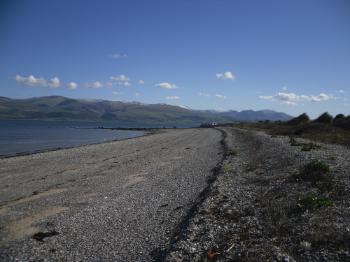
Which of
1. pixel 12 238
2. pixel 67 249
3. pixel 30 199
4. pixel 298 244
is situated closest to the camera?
pixel 298 244

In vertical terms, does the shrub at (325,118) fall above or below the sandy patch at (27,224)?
above

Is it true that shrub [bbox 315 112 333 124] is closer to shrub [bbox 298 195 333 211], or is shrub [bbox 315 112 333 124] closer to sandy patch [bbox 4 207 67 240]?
shrub [bbox 298 195 333 211]

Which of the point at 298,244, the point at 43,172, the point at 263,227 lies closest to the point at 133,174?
the point at 43,172

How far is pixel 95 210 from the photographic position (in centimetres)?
1642

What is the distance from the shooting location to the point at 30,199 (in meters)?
19.5

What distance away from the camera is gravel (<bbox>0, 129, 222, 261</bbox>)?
38.3 feet

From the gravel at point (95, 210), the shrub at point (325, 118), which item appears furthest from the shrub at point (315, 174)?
the shrub at point (325, 118)

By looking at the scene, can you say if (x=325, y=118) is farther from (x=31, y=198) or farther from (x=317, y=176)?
(x=31, y=198)

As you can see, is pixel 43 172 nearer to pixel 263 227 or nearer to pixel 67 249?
pixel 67 249

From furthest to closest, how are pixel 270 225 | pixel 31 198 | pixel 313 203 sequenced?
pixel 31 198 < pixel 313 203 < pixel 270 225

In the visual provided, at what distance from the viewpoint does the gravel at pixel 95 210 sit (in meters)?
11.7

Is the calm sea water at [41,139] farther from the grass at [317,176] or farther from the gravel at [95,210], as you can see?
the grass at [317,176]

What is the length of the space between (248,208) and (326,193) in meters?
3.23

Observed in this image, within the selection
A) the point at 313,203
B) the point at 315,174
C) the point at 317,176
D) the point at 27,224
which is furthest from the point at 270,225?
the point at 27,224
